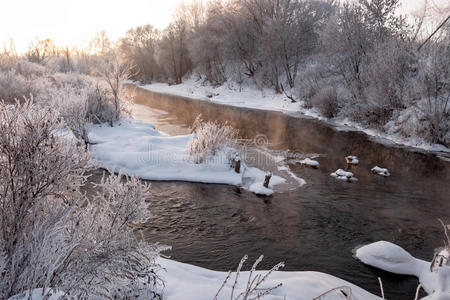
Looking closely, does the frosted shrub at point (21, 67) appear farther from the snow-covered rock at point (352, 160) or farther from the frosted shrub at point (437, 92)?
the frosted shrub at point (437, 92)

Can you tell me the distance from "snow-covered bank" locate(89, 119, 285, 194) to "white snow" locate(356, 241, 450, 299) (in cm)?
349

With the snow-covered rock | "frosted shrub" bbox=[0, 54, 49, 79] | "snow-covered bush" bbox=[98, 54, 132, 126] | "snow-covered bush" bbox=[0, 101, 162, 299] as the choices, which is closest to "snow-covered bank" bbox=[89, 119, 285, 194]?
"snow-covered bush" bbox=[98, 54, 132, 126]

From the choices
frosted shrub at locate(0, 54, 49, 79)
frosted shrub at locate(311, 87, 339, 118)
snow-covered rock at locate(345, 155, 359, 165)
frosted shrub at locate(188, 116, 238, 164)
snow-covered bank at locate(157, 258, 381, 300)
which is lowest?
snow-covered bank at locate(157, 258, 381, 300)

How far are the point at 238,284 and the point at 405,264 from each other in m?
3.19

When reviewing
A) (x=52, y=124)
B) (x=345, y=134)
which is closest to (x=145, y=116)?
(x=345, y=134)

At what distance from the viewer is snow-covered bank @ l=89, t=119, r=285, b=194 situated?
1010cm

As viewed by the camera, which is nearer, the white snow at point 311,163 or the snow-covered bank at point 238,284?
the snow-covered bank at point 238,284

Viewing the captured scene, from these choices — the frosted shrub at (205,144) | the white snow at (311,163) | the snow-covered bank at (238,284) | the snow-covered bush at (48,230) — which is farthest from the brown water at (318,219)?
the snow-covered bush at (48,230)

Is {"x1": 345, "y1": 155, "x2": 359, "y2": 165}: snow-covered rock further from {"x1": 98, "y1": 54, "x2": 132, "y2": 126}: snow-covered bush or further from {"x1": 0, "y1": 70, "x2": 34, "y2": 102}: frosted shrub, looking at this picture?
{"x1": 0, "y1": 70, "x2": 34, "y2": 102}: frosted shrub

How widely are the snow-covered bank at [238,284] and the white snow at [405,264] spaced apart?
1.02 m

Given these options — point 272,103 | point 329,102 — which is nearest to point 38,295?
point 329,102

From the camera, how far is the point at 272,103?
28141mm

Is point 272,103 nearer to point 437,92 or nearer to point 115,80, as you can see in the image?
point 437,92

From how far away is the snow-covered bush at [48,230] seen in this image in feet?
9.12
